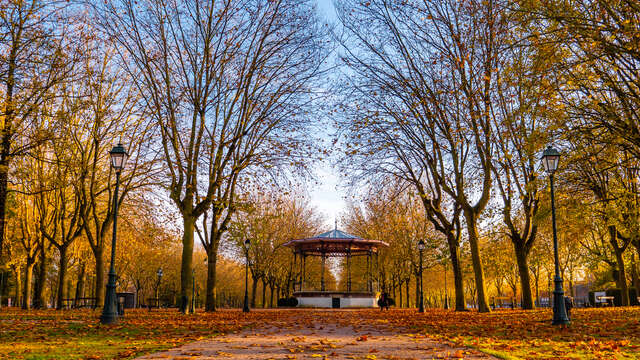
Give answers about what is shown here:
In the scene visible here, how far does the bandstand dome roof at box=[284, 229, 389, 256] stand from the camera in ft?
110

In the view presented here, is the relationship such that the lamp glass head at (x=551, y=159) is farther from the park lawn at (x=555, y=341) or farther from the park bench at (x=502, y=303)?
the park bench at (x=502, y=303)

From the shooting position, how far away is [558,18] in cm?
1069

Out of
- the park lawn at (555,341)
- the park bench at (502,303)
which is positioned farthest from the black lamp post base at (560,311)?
the park bench at (502,303)

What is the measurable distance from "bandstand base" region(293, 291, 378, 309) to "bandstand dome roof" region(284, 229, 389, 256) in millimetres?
2970

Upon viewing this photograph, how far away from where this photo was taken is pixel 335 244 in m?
35.3

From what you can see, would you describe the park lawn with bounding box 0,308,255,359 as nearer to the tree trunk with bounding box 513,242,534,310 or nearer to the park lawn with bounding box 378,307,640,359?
the park lawn with bounding box 378,307,640,359

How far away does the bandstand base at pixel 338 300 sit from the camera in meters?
35.7

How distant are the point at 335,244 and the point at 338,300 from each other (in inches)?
162

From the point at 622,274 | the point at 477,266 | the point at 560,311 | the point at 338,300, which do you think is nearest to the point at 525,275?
the point at 477,266

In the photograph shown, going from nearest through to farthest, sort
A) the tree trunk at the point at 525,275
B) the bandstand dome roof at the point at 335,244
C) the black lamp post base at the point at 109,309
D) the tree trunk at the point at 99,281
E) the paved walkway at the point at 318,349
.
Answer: the paved walkway at the point at 318,349 → the black lamp post base at the point at 109,309 → the tree trunk at the point at 525,275 → the tree trunk at the point at 99,281 → the bandstand dome roof at the point at 335,244

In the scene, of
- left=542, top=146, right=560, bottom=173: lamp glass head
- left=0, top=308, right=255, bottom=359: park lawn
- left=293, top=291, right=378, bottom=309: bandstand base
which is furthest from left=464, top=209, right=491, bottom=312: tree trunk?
left=293, top=291, right=378, bottom=309: bandstand base

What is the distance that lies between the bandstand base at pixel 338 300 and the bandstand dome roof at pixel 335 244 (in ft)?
9.75

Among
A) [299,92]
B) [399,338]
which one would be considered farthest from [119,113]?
[399,338]

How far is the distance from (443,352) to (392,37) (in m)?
16.9
